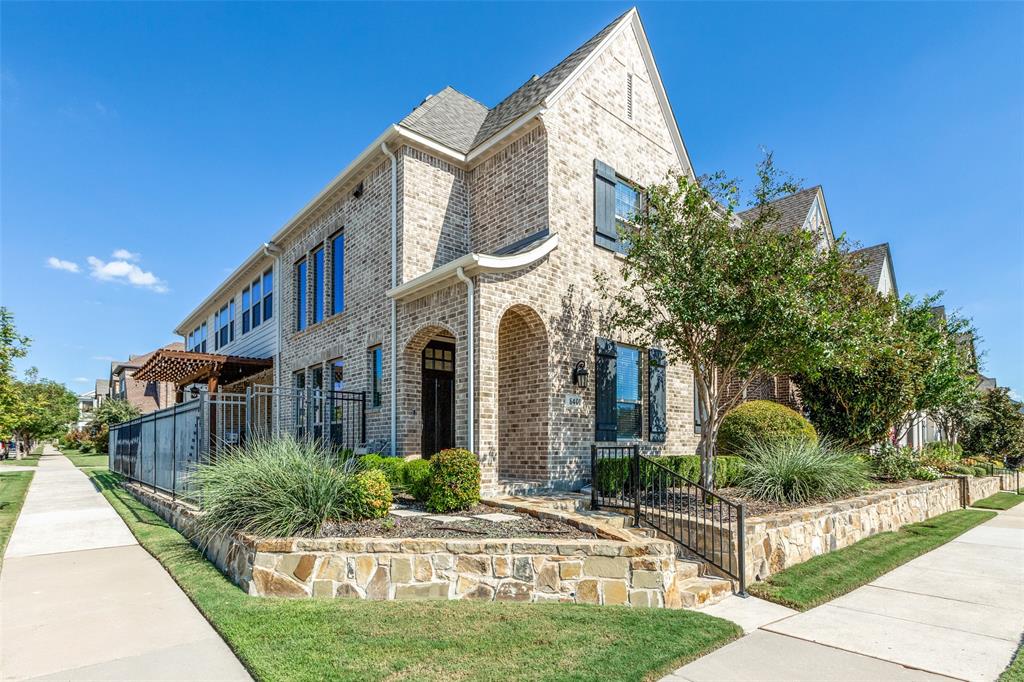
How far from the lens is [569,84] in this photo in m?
10.5

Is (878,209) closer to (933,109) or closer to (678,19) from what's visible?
(933,109)

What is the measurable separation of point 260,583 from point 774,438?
9212 millimetres

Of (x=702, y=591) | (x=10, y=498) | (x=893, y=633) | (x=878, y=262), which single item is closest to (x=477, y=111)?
→ (x=702, y=591)

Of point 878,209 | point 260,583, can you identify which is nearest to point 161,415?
point 260,583

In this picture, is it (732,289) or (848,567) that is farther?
(732,289)

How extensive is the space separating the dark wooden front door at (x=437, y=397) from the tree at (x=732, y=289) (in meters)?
3.94

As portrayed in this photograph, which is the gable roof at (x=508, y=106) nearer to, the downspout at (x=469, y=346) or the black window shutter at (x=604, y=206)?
the black window shutter at (x=604, y=206)

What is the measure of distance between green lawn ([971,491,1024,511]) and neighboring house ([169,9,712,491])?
726 cm

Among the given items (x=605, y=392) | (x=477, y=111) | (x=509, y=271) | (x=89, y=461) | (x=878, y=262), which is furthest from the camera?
(x=89, y=461)

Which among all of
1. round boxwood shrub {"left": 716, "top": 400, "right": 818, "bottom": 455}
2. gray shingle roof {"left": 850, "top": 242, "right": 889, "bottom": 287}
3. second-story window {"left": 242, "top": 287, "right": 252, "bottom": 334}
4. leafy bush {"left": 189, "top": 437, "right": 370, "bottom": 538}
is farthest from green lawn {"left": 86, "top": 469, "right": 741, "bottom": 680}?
gray shingle roof {"left": 850, "top": 242, "right": 889, "bottom": 287}

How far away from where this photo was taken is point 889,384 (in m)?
13.1

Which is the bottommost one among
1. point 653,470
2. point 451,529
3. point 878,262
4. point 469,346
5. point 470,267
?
point 451,529

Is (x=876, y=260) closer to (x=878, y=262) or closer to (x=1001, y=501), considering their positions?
(x=878, y=262)

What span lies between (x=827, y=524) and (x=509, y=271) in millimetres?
5782
